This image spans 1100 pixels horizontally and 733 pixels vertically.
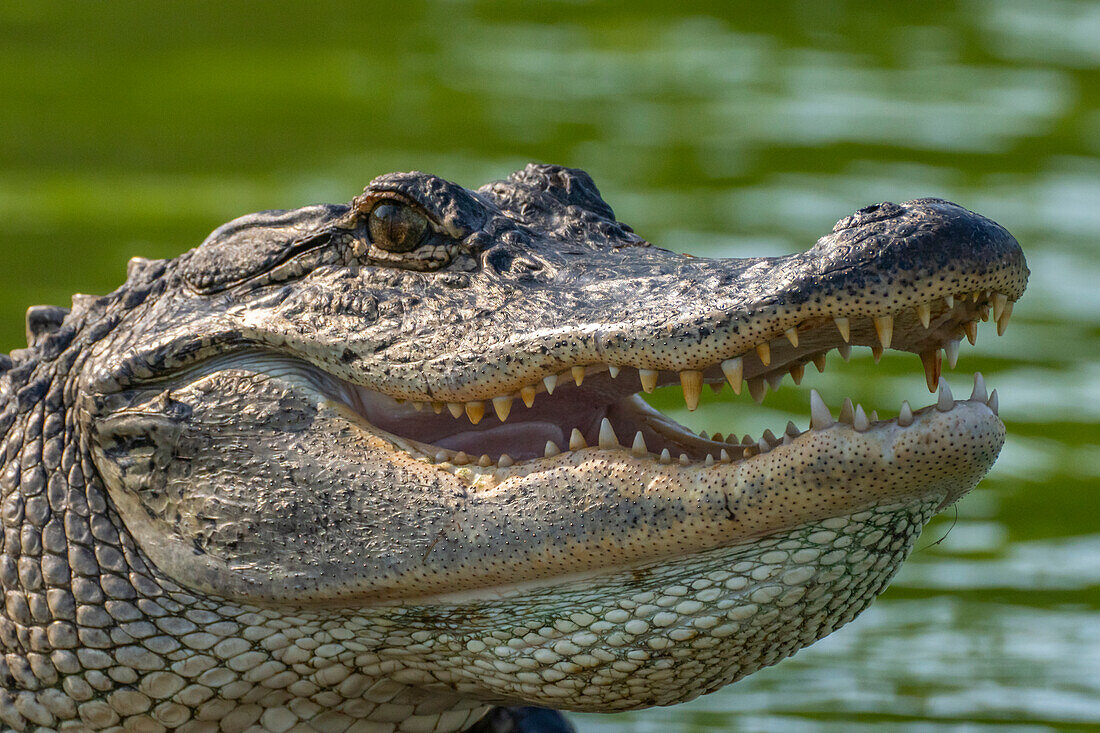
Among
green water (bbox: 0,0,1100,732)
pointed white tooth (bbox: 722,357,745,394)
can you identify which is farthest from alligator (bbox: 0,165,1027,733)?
green water (bbox: 0,0,1100,732)

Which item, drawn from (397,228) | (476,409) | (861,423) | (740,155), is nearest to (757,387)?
(861,423)

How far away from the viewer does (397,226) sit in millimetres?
3072

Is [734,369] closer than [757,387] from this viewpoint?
Yes

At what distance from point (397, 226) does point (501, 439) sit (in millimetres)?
471

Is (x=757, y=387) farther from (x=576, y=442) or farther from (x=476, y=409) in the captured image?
(x=476, y=409)

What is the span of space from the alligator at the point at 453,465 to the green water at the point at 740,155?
58.7 inches

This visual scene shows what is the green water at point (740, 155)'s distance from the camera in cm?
469

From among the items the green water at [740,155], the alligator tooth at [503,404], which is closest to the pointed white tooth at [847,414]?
the alligator tooth at [503,404]

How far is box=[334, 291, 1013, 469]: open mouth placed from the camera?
2.57m

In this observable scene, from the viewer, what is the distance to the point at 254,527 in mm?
2955

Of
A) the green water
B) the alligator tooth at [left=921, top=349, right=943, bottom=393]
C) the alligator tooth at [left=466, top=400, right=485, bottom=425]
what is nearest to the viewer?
the alligator tooth at [left=921, top=349, right=943, bottom=393]

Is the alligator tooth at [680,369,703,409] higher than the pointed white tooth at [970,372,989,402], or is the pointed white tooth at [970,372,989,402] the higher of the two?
the alligator tooth at [680,369,703,409]

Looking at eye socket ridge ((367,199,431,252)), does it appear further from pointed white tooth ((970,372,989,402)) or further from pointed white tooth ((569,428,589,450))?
pointed white tooth ((970,372,989,402))

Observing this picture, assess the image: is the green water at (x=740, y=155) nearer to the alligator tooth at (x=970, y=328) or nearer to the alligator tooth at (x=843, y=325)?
the alligator tooth at (x=970, y=328)
